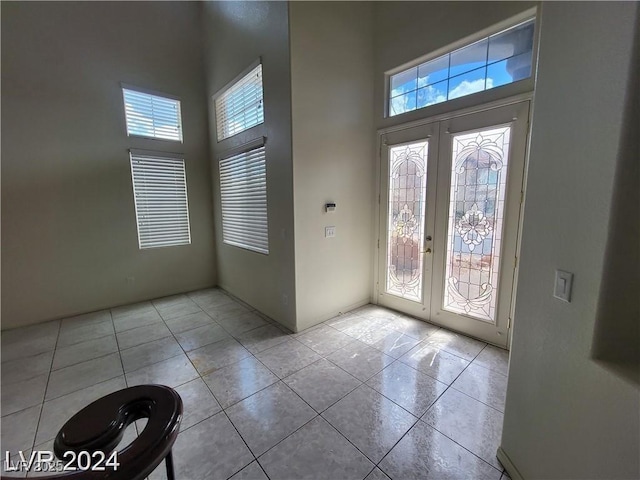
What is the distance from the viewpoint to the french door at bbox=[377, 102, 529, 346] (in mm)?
2582

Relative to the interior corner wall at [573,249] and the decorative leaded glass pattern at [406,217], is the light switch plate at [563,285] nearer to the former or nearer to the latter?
the interior corner wall at [573,249]

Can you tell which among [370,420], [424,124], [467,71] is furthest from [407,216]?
[370,420]

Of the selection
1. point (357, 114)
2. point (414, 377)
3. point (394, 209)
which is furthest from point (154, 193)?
point (414, 377)

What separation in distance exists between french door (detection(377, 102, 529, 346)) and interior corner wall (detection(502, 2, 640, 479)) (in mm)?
1409

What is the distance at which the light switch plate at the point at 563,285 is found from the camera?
1176 mm

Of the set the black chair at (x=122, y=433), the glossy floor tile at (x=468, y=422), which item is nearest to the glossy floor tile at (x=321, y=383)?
the glossy floor tile at (x=468, y=422)

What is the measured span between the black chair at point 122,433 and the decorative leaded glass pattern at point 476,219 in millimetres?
2901

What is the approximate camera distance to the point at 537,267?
134cm

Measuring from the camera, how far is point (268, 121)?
3184mm

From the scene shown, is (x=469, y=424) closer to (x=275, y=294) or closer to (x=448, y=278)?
(x=448, y=278)

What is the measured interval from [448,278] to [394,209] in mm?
1066

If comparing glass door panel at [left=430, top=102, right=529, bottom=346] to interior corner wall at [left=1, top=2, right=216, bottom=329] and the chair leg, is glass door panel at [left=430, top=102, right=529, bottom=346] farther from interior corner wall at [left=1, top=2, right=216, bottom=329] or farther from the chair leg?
interior corner wall at [left=1, top=2, right=216, bottom=329]

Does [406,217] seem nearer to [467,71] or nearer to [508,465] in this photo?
[467,71]

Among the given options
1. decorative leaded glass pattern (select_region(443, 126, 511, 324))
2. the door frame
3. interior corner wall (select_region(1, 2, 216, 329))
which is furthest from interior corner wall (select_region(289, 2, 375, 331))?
interior corner wall (select_region(1, 2, 216, 329))
